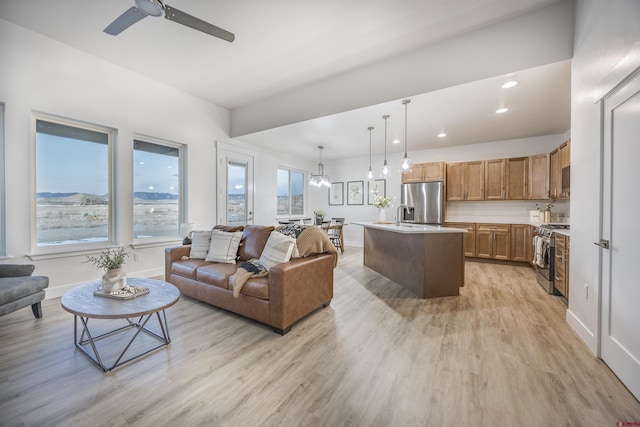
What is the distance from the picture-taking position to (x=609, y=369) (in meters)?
1.80

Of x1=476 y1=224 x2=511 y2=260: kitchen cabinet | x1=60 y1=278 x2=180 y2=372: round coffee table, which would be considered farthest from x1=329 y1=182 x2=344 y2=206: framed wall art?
x1=60 y1=278 x2=180 y2=372: round coffee table

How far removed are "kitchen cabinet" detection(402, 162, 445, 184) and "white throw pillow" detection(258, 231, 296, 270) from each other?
173 inches

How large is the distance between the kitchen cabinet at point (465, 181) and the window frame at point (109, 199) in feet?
20.8

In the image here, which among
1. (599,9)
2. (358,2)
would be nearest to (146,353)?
(358,2)

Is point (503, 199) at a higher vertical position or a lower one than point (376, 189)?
lower

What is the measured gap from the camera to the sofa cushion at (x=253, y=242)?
3135 mm

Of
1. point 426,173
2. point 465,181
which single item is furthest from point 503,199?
point 426,173

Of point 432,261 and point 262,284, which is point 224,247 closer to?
point 262,284

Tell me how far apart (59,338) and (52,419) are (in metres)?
1.18

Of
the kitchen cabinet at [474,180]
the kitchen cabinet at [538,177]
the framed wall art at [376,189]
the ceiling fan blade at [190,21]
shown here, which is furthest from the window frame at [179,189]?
the kitchen cabinet at [538,177]

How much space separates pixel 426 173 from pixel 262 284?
4967 millimetres

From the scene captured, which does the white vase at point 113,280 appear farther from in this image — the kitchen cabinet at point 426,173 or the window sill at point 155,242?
the kitchen cabinet at point 426,173

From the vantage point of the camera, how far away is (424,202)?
19.1 ft

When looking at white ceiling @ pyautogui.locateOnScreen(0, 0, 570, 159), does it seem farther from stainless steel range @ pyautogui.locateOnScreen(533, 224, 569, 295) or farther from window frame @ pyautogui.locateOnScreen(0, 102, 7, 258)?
stainless steel range @ pyautogui.locateOnScreen(533, 224, 569, 295)
